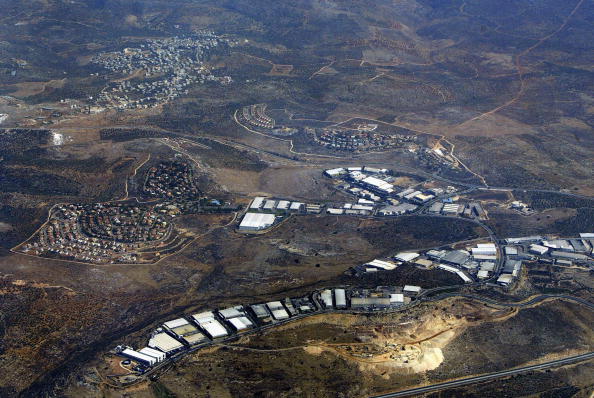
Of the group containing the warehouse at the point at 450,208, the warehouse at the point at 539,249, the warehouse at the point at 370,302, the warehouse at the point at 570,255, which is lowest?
the warehouse at the point at 450,208

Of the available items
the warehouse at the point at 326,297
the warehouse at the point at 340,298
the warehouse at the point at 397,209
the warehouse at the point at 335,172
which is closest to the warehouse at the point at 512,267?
the warehouse at the point at 397,209

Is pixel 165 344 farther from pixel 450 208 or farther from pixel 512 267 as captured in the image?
pixel 450 208

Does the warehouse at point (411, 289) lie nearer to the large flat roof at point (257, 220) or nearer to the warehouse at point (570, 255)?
the warehouse at point (570, 255)

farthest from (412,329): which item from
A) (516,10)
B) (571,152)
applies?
(516,10)

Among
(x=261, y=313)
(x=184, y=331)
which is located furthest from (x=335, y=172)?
(x=184, y=331)

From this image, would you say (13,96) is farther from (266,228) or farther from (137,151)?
(266,228)
